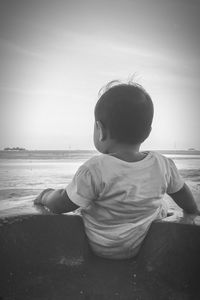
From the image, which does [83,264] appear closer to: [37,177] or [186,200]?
[186,200]

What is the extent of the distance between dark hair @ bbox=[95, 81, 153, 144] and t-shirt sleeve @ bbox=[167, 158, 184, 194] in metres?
0.27

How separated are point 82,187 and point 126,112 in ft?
1.57

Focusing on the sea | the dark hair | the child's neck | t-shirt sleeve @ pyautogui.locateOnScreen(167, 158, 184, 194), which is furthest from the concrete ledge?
the sea

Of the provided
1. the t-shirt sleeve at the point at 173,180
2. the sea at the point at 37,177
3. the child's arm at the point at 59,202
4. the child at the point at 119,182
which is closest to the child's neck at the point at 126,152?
the child at the point at 119,182

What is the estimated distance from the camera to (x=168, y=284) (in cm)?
166

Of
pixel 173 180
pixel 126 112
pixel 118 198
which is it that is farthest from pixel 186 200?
pixel 126 112

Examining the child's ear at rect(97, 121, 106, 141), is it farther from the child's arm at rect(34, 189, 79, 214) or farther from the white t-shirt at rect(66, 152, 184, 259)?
the child's arm at rect(34, 189, 79, 214)

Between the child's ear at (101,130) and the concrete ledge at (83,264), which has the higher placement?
the child's ear at (101,130)

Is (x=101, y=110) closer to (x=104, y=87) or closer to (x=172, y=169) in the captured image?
(x=104, y=87)

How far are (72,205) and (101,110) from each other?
0.56 meters

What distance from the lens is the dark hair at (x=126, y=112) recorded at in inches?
63.9

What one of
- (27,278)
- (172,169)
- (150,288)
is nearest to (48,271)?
(27,278)

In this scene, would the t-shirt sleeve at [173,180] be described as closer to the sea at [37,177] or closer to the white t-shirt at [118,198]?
the white t-shirt at [118,198]

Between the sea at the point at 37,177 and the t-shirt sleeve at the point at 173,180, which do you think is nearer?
the t-shirt sleeve at the point at 173,180
